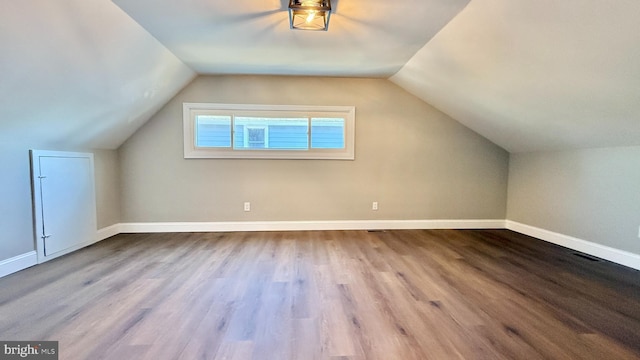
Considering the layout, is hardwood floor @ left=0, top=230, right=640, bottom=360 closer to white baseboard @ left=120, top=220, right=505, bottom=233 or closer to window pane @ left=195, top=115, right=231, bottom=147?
white baseboard @ left=120, top=220, right=505, bottom=233

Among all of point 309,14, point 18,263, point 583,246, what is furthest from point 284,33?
point 583,246

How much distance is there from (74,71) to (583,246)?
17.7 feet

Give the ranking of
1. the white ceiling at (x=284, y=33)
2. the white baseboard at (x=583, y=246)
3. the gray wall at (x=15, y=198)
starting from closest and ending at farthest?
1. the white ceiling at (x=284, y=33)
2. the gray wall at (x=15, y=198)
3. the white baseboard at (x=583, y=246)

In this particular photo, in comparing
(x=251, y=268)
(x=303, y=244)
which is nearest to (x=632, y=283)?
(x=303, y=244)

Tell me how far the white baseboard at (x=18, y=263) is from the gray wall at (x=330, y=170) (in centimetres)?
139

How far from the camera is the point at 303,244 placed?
12.3 ft

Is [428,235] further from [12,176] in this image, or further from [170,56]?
[12,176]

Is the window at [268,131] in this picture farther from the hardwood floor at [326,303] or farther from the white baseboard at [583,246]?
the white baseboard at [583,246]

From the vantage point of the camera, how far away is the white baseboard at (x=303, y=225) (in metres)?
4.30

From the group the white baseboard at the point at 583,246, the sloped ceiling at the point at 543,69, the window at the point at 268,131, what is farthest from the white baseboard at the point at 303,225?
the sloped ceiling at the point at 543,69

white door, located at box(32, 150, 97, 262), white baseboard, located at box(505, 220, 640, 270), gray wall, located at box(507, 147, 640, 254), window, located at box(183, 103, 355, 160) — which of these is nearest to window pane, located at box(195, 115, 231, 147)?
window, located at box(183, 103, 355, 160)

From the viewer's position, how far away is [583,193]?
3441mm

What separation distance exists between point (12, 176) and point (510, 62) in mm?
4542

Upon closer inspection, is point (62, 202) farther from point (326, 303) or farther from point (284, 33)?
point (326, 303)
